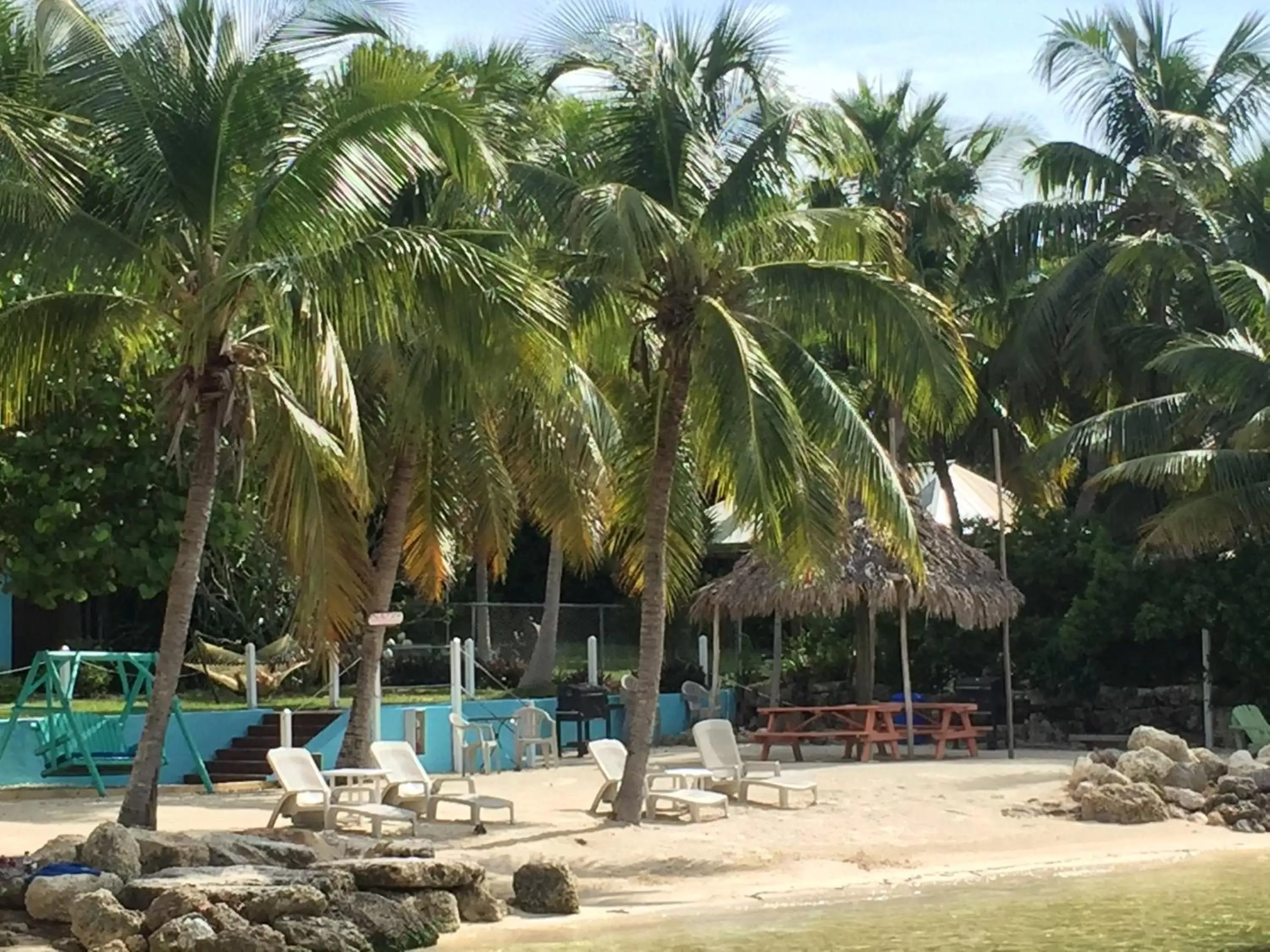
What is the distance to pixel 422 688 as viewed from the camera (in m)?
25.3

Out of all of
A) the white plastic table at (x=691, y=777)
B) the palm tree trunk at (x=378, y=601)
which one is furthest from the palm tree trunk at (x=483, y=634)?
the white plastic table at (x=691, y=777)

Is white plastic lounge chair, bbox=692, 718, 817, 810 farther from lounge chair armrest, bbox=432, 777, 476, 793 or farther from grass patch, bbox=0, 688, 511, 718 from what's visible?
grass patch, bbox=0, 688, 511, 718

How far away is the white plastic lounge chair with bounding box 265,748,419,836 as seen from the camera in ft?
44.4

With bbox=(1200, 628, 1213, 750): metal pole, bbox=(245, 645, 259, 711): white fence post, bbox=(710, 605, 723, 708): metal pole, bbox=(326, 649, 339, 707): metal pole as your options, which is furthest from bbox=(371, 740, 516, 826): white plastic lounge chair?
bbox=(1200, 628, 1213, 750): metal pole

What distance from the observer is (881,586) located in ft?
68.4

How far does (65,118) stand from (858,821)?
348 inches

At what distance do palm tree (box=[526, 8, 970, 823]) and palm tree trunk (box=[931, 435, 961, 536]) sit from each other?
41.2ft

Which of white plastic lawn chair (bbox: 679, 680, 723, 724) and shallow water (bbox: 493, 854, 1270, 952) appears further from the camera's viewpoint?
white plastic lawn chair (bbox: 679, 680, 723, 724)

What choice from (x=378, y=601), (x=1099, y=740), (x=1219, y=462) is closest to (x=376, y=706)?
(x=378, y=601)

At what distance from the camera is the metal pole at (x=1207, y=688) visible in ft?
74.9

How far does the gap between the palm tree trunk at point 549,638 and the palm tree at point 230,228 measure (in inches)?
546

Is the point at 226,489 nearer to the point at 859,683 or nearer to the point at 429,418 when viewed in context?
the point at 429,418

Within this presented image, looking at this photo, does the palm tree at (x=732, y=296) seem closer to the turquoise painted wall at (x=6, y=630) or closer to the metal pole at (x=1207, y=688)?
the metal pole at (x=1207, y=688)

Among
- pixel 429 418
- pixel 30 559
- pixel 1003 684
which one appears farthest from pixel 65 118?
pixel 1003 684
